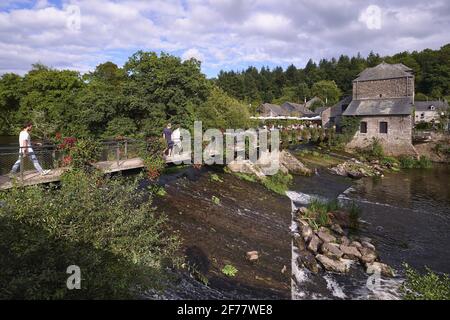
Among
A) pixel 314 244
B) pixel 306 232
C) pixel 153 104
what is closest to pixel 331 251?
pixel 314 244

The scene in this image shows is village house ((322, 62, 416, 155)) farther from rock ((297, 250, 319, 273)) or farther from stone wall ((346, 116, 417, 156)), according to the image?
rock ((297, 250, 319, 273))

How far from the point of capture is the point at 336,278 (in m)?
10.8

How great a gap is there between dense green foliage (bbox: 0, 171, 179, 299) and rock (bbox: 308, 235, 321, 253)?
19.4ft

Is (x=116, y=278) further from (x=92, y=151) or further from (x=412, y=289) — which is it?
(x=412, y=289)

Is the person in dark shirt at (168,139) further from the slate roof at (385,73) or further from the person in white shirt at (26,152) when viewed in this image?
the slate roof at (385,73)

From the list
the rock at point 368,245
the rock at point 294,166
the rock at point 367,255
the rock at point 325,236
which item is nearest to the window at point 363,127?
the rock at point 294,166

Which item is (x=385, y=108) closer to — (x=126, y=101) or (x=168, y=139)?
(x=126, y=101)

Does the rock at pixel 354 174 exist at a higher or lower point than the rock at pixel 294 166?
lower

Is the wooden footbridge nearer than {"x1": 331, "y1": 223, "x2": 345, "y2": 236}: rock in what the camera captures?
Yes

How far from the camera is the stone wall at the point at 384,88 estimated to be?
39.9 meters

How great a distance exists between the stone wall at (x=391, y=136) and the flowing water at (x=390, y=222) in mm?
6890

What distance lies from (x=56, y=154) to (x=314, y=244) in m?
9.95

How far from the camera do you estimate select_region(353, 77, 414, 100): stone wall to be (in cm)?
3995

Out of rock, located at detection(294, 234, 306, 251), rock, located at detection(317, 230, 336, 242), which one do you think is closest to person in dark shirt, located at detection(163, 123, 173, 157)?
rock, located at detection(294, 234, 306, 251)
